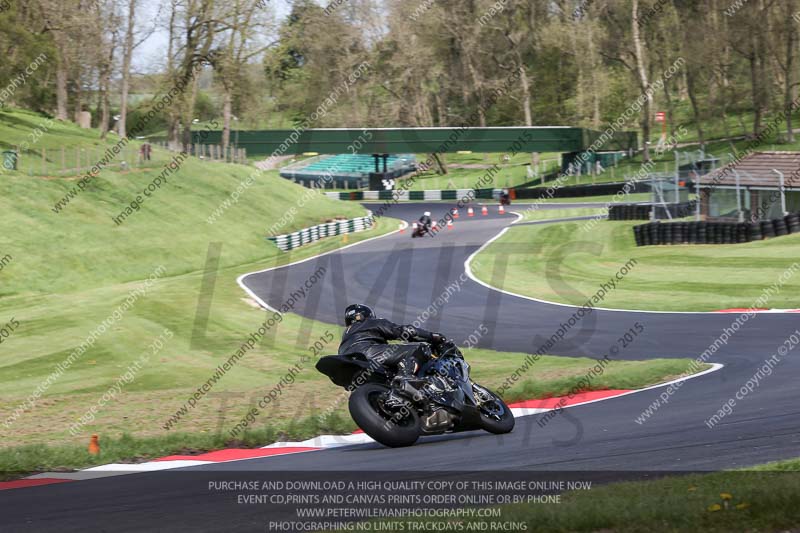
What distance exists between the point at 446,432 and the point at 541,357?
898cm

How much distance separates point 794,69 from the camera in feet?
244

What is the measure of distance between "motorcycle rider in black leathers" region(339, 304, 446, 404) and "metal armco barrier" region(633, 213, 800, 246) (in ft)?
87.2

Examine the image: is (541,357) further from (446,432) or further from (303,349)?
(446,432)

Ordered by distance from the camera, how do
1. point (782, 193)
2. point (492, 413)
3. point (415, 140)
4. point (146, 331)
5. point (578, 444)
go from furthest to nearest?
point (415, 140), point (782, 193), point (146, 331), point (492, 413), point (578, 444)

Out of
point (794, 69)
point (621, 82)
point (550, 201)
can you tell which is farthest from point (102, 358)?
point (621, 82)

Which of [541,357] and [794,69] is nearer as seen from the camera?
[541,357]

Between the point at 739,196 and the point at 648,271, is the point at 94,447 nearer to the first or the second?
the point at 648,271

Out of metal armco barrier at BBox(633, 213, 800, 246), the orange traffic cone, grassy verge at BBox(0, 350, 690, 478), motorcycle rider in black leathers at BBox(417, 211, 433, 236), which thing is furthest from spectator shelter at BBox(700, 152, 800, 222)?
the orange traffic cone

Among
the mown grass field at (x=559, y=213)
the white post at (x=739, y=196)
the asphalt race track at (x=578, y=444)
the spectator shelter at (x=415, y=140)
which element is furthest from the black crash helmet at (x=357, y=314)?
the spectator shelter at (x=415, y=140)

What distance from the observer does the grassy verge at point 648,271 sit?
88.2 feet

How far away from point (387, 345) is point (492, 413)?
167 centimetres

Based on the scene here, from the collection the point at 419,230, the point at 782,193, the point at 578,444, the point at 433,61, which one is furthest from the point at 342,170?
the point at 578,444

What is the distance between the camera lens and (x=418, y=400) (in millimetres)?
10383

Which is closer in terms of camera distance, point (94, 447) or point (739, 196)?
point (94, 447)
